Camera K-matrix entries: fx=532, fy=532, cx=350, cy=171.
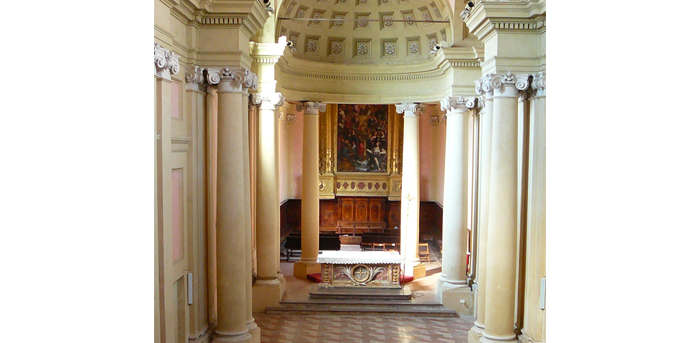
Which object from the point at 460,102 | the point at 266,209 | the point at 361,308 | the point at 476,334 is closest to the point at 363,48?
the point at 460,102

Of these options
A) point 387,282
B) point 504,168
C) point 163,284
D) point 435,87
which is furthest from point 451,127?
point 163,284

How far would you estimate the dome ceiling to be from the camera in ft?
53.2

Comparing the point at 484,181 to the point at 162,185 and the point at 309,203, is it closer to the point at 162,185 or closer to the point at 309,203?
the point at 162,185

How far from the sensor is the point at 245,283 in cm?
949

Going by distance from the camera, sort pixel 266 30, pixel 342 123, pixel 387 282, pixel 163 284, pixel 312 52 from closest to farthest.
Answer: pixel 163 284 → pixel 266 30 → pixel 387 282 → pixel 312 52 → pixel 342 123

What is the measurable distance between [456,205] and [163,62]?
381 inches

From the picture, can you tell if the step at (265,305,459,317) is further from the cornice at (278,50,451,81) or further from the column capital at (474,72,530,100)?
the column capital at (474,72,530,100)

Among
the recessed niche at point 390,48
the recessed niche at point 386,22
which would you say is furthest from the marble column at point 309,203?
the recessed niche at point 386,22

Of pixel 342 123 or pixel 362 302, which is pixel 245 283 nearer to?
pixel 362 302

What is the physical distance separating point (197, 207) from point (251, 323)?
2.53 m

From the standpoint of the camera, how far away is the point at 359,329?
1270 centimetres

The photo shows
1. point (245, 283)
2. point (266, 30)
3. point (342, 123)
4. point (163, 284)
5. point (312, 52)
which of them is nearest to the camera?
point (163, 284)

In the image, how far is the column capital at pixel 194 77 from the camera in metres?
8.62

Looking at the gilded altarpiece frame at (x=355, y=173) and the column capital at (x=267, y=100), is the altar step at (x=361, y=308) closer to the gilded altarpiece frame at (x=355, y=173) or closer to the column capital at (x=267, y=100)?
the column capital at (x=267, y=100)
